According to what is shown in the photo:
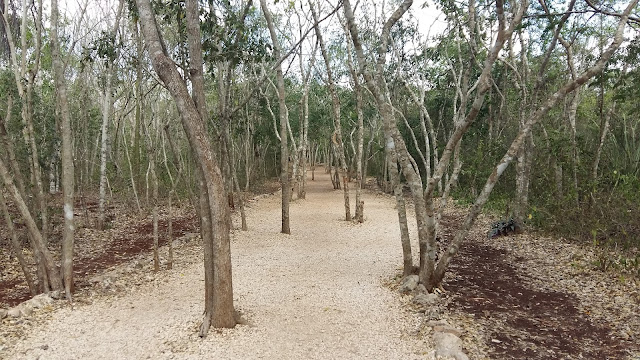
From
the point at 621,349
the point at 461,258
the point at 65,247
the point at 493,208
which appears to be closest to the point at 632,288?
the point at 621,349

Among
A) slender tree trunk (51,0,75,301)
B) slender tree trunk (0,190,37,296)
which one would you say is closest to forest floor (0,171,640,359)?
slender tree trunk (51,0,75,301)

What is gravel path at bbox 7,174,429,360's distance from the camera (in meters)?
4.18

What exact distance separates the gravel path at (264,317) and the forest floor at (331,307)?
16mm

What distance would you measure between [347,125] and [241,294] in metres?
18.8

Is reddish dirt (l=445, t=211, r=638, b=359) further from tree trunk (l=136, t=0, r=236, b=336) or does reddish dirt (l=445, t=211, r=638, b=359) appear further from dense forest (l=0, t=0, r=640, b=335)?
tree trunk (l=136, t=0, r=236, b=336)

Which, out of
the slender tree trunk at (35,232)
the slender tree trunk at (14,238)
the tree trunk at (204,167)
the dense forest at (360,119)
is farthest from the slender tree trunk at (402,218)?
the slender tree trunk at (14,238)

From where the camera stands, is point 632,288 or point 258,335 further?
point 632,288

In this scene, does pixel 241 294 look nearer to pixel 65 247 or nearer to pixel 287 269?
pixel 287 269

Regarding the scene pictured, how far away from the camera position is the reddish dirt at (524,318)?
14.0ft

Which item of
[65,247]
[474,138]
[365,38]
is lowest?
[65,247]

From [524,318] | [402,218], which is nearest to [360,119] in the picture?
[402,218]

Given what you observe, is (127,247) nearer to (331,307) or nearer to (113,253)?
(113,253)

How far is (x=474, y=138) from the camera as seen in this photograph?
17406mm

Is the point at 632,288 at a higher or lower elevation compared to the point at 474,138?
lower
